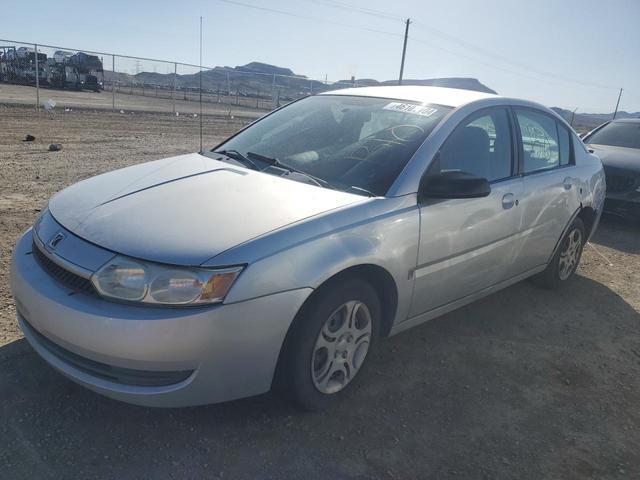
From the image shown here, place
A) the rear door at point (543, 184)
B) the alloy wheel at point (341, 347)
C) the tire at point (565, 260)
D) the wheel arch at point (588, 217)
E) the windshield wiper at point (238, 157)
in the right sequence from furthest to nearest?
the wheel arch at point (588, 217), the tire at point (565, 260), the rear door at point (543, 184), the windshield wiper at point (238, 157), the alloy wheel at point (341, 347)

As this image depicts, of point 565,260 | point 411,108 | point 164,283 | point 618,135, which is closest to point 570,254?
point 565,260

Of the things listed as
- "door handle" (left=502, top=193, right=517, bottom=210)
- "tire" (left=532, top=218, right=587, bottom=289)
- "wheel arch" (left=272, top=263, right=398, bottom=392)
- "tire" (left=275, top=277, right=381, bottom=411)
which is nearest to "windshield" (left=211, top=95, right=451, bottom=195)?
"wheel arch" (left=272, top=263, right=398, bottom=392)

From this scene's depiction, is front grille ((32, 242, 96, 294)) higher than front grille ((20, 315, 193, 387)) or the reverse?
higher

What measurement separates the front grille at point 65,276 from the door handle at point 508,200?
2.60 metres

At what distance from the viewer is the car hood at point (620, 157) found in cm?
729

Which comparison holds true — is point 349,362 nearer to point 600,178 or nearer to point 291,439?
point 291,439

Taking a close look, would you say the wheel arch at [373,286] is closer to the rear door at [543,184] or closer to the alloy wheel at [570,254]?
the rear door at [543,184]

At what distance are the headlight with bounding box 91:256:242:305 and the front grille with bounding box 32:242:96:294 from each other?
69 mm

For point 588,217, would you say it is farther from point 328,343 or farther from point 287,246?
point 287,246

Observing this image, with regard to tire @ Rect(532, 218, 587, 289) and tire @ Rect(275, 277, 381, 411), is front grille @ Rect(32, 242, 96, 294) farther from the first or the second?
tire @ Rect(532, 218, 587, 289)

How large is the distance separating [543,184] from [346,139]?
1.68 m

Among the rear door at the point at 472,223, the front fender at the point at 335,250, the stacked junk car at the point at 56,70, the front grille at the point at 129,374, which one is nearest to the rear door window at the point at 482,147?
the rear door at the point at 472,223

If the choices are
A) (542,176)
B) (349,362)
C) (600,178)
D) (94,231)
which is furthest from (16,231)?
(600,178)

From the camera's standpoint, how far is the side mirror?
2.91 m
